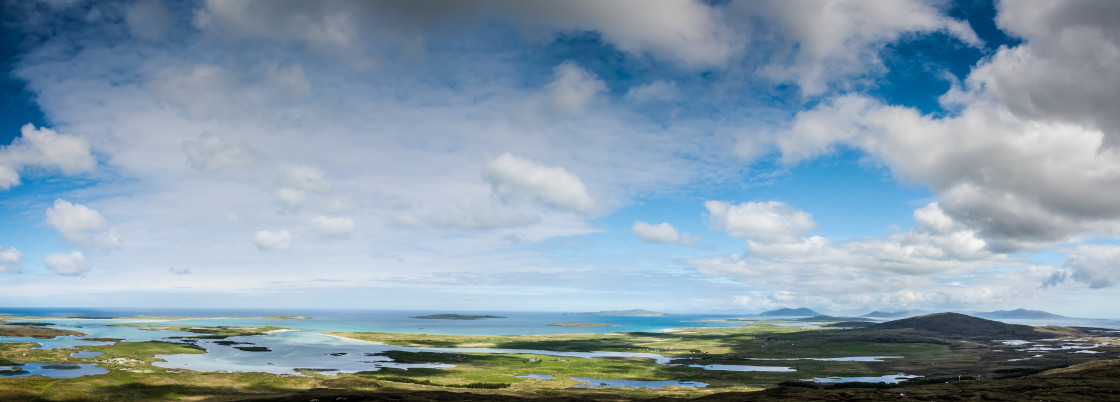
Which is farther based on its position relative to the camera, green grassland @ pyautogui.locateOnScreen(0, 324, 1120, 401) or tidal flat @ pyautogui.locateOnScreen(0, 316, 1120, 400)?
tidal flat @ pyautogui.locateOnScreen(0, 316, 1120, 400)

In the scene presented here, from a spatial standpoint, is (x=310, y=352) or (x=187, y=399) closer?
(x=187, y=399)

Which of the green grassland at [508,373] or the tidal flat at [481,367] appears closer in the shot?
the green grassland at [508,373]

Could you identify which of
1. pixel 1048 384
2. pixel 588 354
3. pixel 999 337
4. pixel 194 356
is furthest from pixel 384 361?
pixel 999 337

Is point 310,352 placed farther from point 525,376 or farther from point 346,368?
point 525,376

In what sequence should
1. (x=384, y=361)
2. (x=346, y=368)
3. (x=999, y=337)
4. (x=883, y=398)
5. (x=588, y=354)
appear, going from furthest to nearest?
(x=999, y=337) < (x=588, y=354) < (x=384, y=361) < (x=346, y=368) < (x=883, y=398)

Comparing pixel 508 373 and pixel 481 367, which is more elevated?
pixel 508 373

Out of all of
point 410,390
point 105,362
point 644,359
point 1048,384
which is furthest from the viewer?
point 644,359

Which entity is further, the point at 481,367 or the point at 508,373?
the point at 481,367
